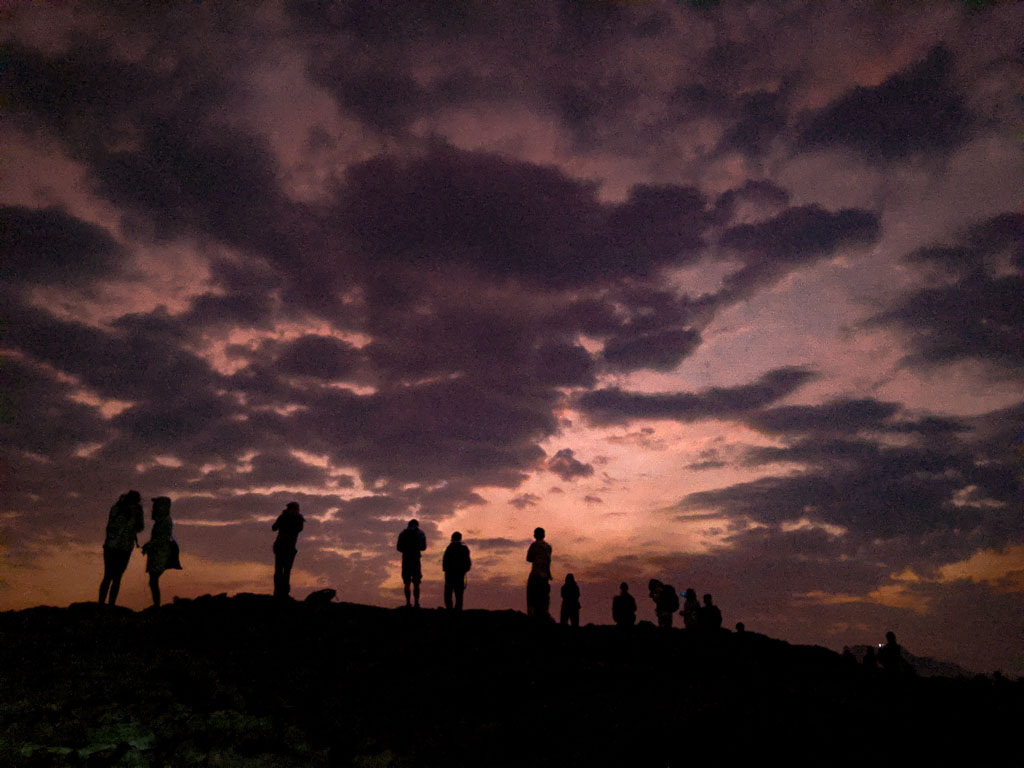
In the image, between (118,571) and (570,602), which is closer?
(118,571)

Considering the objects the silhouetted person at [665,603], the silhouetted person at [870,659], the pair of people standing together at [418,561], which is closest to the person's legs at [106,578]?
the pair of people standing together at [418,561]

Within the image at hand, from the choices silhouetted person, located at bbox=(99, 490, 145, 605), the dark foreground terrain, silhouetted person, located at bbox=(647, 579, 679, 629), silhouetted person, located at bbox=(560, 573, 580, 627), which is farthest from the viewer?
silhouetted person, located at bbox=(647, 579, 679, 629)

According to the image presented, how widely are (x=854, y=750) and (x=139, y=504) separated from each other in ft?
55.3

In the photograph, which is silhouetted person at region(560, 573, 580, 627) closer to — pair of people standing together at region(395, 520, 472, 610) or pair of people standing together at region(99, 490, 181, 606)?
pair of people standing together at region(395, 520, 472, 610)

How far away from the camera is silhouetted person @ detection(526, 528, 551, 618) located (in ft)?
59.7

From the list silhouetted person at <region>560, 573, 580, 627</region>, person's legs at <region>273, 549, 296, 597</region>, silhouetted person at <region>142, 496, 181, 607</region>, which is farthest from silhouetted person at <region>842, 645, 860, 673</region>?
silhouetted person at <region>142, 496, 181, 607</region>

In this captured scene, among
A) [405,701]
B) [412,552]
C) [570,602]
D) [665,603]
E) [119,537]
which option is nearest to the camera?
[405,701]

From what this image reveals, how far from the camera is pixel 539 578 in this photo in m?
18.3

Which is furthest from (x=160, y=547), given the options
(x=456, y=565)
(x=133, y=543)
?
(x=456, y=565)

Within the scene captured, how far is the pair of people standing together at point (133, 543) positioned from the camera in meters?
14.7

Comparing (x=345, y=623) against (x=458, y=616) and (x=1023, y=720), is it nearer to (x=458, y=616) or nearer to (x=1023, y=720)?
(x=458, y=616)

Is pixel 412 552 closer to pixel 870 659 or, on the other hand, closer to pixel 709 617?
pixel 709 617

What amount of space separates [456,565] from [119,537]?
867 centimetres

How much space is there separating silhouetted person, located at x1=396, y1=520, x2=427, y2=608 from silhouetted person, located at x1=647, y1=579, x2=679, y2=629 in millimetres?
9647
